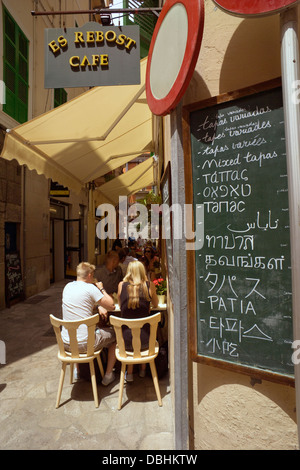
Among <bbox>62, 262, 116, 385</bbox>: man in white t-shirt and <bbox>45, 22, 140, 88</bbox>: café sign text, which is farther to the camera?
<bbox>45, 22, 140, 88</bbox>: café sign text

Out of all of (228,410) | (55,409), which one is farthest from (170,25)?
(55,409)

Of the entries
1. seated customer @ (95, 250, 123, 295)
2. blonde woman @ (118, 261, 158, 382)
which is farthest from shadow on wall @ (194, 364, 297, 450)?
seated customer @ (95, 250, 123, 295)

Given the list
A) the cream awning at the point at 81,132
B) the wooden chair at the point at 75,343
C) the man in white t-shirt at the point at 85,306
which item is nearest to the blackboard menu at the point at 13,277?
the cream awning at the point at 81,132

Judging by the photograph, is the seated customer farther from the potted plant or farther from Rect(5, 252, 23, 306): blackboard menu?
Rect(5, 252, 23, 306): blackboard menu

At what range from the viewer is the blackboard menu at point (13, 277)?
751 centimetres

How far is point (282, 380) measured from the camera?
155 cm

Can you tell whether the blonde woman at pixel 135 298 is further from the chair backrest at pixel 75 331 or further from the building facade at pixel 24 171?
the building facade at pixel 24 171

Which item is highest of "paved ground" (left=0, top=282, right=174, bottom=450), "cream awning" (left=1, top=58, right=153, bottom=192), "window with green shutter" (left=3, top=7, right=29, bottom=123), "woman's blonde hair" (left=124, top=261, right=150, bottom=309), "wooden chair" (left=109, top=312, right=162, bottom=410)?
"window with green shutter" (left=3, top=7, right=29, bottom=123)

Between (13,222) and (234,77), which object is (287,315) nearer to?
(234,77)

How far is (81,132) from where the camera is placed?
188 inches

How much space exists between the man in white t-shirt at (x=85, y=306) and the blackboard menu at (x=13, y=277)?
507 centimetres

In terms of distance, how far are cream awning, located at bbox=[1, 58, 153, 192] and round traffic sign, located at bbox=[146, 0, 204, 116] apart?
199 centimetres

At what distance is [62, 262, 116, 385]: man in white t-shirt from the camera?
3.22 m
